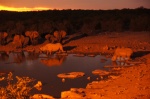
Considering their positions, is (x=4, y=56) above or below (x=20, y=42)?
below

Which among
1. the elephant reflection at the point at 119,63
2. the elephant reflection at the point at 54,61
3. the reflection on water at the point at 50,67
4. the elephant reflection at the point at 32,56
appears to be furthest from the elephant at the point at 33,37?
the elephant reflection at the point at 119,63

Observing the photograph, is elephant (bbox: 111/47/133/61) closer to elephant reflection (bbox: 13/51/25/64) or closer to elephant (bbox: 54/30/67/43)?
elephant reflection (bbox: 13/51/25/64)

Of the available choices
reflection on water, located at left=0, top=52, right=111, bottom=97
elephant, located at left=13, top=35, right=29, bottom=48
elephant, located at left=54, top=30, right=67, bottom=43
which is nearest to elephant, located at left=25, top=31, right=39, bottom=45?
elephant, located at left=13, top=35, right=29, bottom=48

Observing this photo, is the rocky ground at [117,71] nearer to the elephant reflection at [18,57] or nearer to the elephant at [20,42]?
the elephant at [20,42]

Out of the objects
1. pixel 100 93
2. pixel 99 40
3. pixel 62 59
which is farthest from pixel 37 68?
pixel 99 40

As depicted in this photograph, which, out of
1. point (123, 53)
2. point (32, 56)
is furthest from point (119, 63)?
point (32, 56)

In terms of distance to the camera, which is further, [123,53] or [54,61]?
[54,61]

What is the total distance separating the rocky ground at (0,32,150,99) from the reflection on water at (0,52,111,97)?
0.82 m

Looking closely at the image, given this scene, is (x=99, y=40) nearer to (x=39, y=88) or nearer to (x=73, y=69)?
(x=73, y=69)

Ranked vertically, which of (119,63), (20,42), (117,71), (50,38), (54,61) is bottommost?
(117,71)

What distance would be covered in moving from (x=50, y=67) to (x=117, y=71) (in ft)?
10.9

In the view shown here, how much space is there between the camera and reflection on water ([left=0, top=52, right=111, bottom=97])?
13677mm

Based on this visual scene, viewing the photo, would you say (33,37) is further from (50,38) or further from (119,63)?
(119,63)

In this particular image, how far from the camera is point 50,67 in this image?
1783 cm
